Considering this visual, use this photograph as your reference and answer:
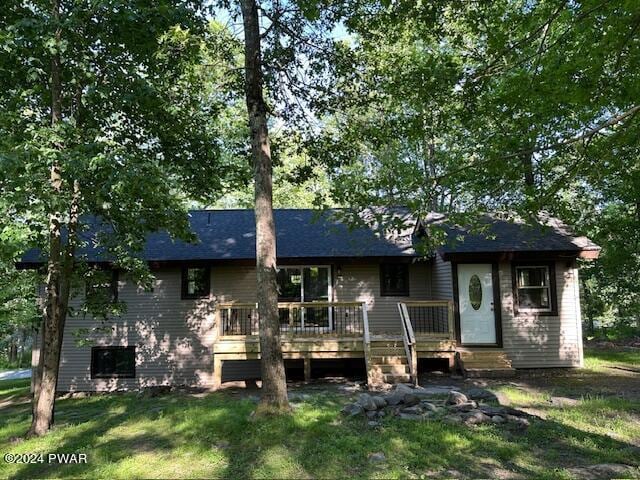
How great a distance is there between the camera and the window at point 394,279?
1216 cm

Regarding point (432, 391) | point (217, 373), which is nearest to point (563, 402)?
point (432, 391)

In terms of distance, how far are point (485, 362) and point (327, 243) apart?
4949 millimetres

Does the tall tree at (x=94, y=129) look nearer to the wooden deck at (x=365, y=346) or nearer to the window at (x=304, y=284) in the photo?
the wooden deck at (x=365, y=346)

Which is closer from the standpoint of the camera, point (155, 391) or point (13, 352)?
point (155, 391)

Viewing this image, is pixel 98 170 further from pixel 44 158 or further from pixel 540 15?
pixel 540 15

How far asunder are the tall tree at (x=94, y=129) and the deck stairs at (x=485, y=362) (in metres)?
7.07

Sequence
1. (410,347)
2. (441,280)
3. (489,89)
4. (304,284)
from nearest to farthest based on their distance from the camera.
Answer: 1. (489,89)
2. (410,347)
3. (441,280)
4. (304,284)

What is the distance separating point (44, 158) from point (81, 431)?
4226 mm

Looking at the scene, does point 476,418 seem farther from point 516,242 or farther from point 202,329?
point 202,329

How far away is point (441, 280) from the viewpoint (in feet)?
38.8

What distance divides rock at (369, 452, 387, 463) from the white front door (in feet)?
21.8

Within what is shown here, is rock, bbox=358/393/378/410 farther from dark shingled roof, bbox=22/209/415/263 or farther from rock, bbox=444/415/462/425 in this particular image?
dark shingled roof, bbox=22/209/415/263

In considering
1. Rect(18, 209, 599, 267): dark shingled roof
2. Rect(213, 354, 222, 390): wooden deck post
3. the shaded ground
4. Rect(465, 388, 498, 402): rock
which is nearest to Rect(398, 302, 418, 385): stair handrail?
Rect(465, 388, 498, 402): rock

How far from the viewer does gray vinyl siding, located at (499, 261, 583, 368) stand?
11.2m
